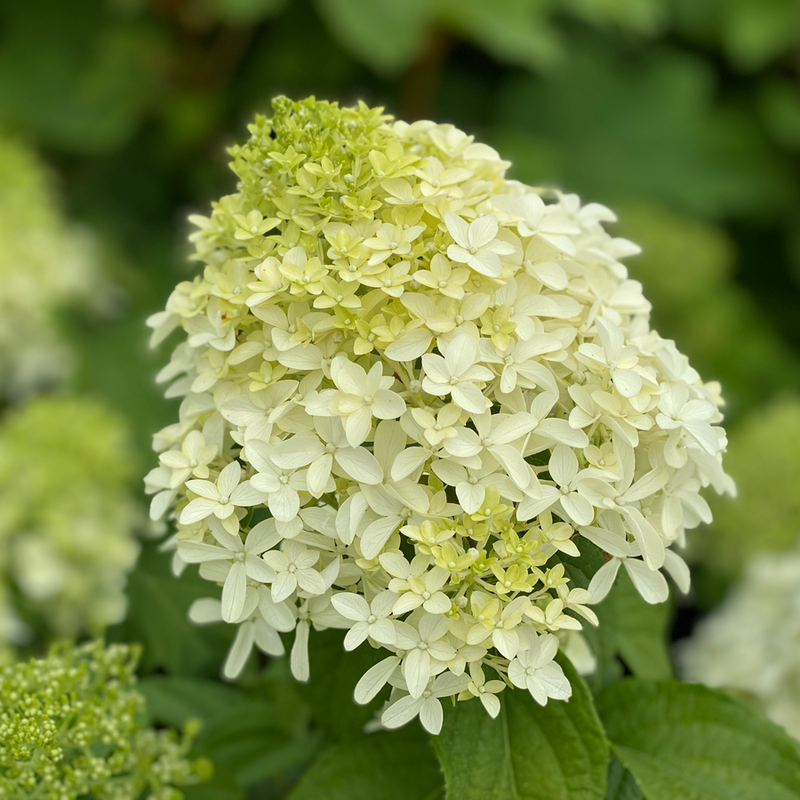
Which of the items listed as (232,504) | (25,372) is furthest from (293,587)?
(25,372)

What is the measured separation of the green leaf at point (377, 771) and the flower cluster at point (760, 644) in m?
0.40

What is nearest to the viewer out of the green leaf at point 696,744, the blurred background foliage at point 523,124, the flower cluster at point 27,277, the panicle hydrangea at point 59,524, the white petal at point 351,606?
the white petal at point 351,606

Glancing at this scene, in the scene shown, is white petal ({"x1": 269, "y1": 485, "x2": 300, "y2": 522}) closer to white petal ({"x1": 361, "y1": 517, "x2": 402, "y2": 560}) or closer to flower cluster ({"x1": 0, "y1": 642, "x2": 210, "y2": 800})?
white petal ({"x1": 361, "y1": 517, "x2": 402, "y2": 560})

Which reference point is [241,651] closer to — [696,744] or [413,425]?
[413,425]

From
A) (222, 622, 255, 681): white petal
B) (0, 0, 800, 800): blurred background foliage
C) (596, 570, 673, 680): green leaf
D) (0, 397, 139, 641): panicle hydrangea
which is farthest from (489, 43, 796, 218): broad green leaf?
(222, 622, 255, 681): white petal

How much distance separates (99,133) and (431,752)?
6.16ft

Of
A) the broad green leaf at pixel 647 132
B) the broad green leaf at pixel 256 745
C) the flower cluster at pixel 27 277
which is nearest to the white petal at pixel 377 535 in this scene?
the broad green leaf at pixel 256 745

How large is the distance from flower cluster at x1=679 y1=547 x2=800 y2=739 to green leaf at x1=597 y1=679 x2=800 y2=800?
0.23m

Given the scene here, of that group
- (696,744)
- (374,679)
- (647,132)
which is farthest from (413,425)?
(647,132)

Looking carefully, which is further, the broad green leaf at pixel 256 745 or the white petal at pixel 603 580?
the broad green leaf at pixel 256 745

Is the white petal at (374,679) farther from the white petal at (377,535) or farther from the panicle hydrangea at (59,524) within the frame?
the panicle hydrangea at (59,524)

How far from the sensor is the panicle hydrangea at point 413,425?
53cm

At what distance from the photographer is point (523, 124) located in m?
2.53

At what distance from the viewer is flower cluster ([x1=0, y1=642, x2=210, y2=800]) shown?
23.7 inches
